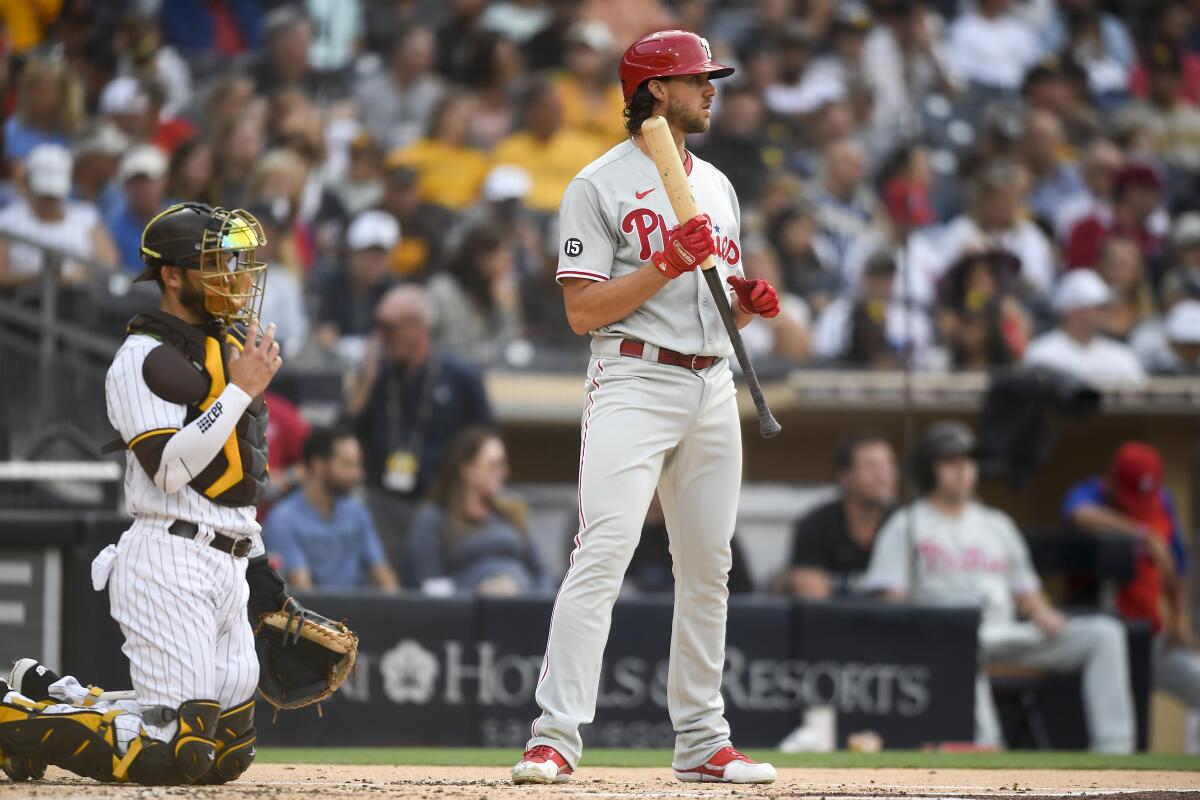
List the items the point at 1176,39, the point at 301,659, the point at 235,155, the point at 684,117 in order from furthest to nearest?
the point at 1176,39
the point at 235,155
the point at 301,659
the point at 684,117

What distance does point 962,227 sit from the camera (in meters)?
11.2

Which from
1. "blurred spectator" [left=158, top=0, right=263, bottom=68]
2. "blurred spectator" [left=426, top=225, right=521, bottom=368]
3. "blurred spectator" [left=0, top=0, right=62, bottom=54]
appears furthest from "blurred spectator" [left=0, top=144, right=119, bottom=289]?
"blurred spectator" [left=158, top=0, right=263, bottom=68]

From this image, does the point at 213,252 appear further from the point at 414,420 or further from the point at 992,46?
the point at 992,46

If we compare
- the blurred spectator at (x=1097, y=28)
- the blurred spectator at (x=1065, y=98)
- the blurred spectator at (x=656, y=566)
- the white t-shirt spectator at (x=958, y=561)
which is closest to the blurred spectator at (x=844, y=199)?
the blurred spectator at (x=1065, y=98)

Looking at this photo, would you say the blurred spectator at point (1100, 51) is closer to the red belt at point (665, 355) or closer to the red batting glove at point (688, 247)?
the red belt at point (665, 355)

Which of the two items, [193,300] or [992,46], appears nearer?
[193,300]

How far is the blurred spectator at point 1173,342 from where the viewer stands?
9.85 metres

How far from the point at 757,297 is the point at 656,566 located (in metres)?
3.74

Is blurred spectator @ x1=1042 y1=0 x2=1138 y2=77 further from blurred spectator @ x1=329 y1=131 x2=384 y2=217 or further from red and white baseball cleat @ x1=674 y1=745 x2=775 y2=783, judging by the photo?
red and white baseball cleat @ x1=674 y1=745 x2=775 y2=783

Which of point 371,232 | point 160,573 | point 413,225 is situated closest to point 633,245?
point 160,573

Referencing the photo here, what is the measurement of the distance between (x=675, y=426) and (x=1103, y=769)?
2.39 metres

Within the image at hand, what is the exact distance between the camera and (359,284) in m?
9.55

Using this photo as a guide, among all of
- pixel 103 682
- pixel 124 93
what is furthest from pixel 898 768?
pixel 124 93

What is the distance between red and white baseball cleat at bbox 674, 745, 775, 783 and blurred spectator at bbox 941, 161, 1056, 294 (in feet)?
22.7
